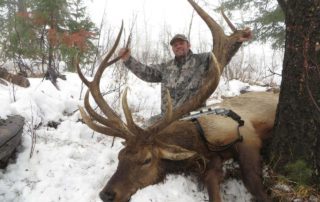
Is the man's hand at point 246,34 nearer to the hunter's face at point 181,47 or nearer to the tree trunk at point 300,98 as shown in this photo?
the tree trunk at point 300,98

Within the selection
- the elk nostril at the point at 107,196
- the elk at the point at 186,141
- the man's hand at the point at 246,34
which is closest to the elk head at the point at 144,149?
the elk at the point at 186,141

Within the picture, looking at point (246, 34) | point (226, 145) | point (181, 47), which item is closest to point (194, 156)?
point (226, 145)

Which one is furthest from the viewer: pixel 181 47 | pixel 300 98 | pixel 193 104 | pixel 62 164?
pixel 181 47

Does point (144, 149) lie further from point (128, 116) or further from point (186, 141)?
point (186, 141)

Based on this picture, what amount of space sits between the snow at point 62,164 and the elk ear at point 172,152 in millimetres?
356

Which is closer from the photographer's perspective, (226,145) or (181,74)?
(226,145)

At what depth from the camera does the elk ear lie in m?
3.93

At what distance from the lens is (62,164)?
180 inches

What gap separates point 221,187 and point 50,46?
516 centimetres

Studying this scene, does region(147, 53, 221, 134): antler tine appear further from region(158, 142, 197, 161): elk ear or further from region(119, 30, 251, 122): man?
region(119, 30, 251, 122): man

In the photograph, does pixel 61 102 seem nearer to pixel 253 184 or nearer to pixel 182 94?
pixel 182 94

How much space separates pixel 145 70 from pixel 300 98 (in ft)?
9.17

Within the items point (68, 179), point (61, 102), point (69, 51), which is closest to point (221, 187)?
point (68, 179)

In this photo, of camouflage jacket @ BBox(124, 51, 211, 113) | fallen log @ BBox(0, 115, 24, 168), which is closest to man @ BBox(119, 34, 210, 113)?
camouflage jacket @ BBox(124, 51, 211, 113)
